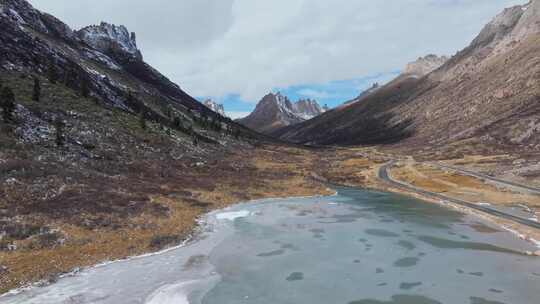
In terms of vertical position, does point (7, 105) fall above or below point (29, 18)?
below

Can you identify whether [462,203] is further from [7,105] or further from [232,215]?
[7,105]

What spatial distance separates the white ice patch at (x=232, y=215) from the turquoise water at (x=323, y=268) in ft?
0.43

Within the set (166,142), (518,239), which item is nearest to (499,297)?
(518,239)

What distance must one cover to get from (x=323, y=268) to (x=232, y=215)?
2081 cm

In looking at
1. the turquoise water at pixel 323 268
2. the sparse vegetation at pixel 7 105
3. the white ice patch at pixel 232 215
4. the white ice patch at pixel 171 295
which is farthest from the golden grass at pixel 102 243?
the sparse vegetation at pixel 7 105

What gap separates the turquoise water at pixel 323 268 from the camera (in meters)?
23.5

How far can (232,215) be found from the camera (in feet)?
157

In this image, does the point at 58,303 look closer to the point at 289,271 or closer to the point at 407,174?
the point at 289,271

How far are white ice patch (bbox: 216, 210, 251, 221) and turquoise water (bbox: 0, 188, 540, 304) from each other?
0.13 meters

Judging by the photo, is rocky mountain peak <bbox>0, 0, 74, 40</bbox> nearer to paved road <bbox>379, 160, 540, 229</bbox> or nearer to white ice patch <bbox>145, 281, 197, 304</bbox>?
paved road <bbox>379, 160, 540, 229</bbox>

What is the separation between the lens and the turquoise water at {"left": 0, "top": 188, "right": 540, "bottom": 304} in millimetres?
23484

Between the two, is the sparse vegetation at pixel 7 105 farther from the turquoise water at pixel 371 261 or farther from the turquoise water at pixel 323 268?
the turquoise water at pixel 371 261

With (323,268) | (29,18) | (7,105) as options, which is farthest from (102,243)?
(29,18)

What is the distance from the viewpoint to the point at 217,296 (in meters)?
23.9
